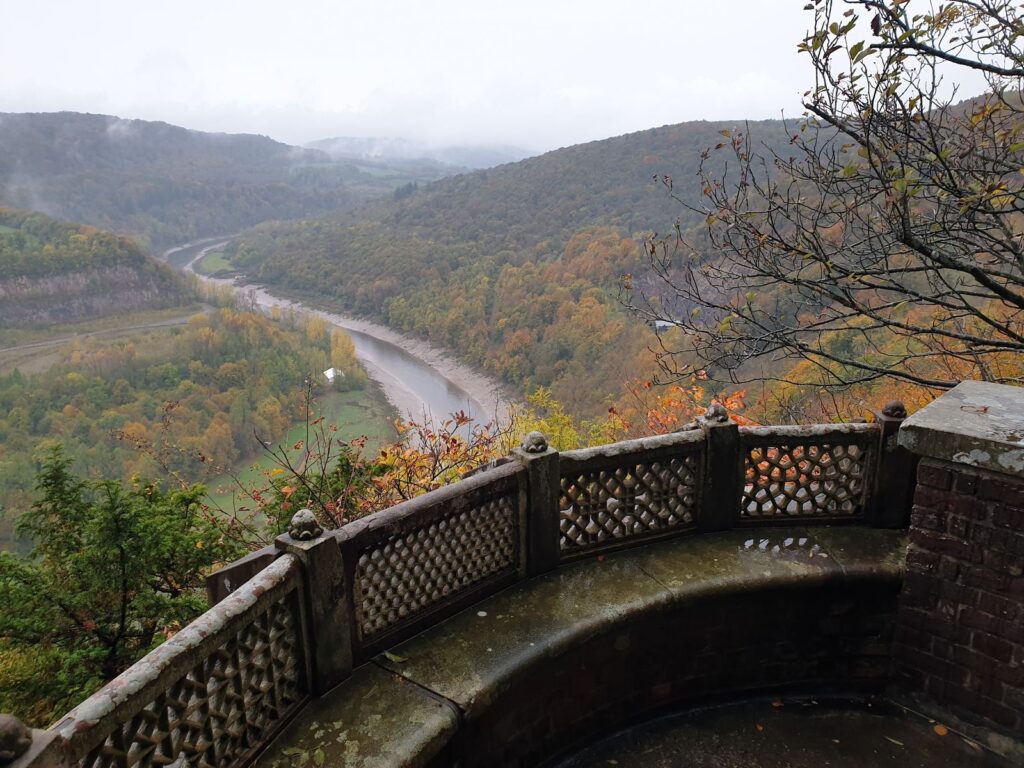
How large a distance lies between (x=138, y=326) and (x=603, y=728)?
98.7m

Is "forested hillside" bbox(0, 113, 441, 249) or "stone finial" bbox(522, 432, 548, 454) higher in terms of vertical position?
"forested hillside" bbox(0, 113, 441, 249)

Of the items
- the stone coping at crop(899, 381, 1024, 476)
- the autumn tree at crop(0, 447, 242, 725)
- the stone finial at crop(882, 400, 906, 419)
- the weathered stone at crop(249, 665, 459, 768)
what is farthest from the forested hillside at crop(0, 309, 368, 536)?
the stone coping at crop(899, 381, 1024, 476)

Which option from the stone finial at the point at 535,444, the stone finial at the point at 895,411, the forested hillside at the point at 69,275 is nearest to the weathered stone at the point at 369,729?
the stone finial at the point at 535,444

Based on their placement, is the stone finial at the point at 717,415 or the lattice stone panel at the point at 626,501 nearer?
the lattice stone panel at the point at 626,501

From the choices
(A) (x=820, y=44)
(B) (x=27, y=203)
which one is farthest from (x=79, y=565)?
(B) (x=27, y=203)

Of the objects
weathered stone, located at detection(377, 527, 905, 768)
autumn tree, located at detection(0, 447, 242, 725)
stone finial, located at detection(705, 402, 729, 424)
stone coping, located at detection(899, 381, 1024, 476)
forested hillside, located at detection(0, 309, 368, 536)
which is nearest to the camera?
stone coping, located at detection(899, 381, 1024, 476)

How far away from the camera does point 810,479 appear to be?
4.38m

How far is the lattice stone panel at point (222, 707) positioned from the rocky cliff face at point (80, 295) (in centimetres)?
10680

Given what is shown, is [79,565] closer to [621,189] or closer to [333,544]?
[333,544]

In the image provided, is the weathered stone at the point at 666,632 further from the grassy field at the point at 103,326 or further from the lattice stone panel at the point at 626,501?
the grassy field at the point at 103,326

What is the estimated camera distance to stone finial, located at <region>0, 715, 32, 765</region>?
170 cm

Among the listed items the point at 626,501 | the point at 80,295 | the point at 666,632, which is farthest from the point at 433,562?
the point at 80,295

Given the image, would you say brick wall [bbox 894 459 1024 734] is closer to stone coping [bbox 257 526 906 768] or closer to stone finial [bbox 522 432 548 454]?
stone coping [bbox 257 526 906 768]

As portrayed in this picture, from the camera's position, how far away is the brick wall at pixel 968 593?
10.6 ft
